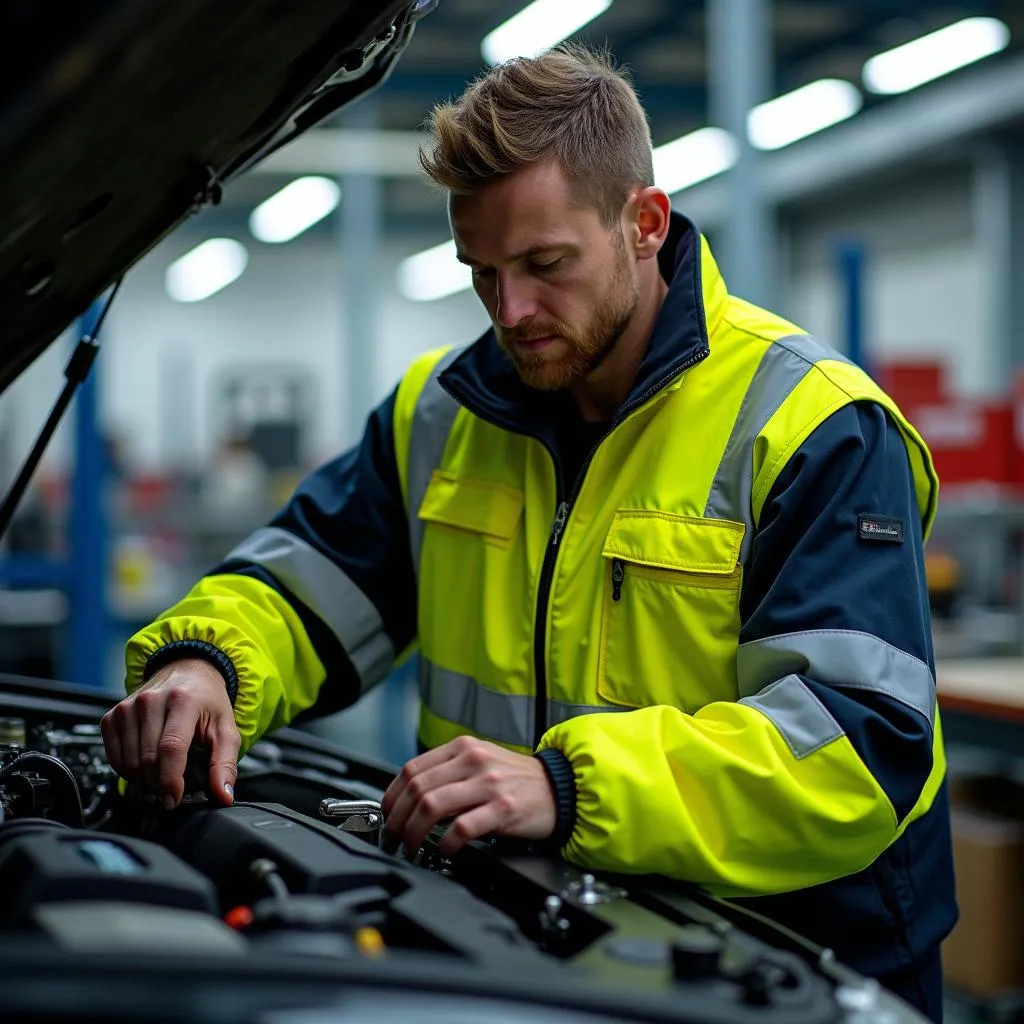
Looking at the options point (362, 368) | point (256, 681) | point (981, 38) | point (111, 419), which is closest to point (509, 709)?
point (256, 681)

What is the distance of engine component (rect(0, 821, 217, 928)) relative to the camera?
836 millimetres

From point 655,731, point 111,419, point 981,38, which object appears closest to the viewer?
point 655,731

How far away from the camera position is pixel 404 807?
1089mm

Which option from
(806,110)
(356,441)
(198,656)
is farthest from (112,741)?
(806,110)

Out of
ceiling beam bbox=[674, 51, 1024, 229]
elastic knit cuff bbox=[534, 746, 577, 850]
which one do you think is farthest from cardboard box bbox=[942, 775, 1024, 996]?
ceiling beam bbox=[674, 51, 1024, 229]

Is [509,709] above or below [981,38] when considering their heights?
below

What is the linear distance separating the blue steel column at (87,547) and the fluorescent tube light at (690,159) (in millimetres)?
6621

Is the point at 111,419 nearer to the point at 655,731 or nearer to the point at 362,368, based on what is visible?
the point at 362,368

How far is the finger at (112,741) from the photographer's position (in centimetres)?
130

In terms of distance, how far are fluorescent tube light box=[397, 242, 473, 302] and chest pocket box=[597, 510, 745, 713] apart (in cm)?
1239

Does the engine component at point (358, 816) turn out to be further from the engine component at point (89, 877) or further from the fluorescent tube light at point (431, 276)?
the fluorescent tube light at point (431, 276)

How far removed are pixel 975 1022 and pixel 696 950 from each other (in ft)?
8.64

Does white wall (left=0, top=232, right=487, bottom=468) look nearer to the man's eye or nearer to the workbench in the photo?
the workbench

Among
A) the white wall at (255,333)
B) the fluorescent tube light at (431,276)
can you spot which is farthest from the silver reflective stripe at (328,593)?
the white wall at (255,333)
